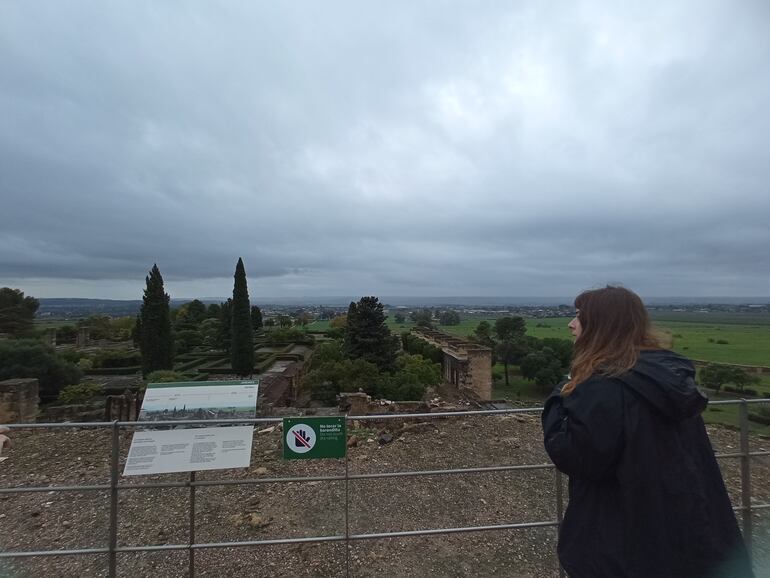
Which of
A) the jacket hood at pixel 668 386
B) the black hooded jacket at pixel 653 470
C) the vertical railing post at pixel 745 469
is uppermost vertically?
the jacket hood at pixel 668 386

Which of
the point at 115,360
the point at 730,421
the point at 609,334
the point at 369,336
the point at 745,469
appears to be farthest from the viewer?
the point at 115,360

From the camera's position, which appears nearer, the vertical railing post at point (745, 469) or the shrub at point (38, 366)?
the vertical railing post at point (745, 469)

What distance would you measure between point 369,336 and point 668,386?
21.0 metres

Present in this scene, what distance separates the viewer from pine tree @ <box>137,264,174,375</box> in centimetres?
2264

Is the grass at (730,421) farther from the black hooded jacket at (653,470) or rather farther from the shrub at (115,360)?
the shrub at (115,360)

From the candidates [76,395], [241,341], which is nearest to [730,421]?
[76,395]

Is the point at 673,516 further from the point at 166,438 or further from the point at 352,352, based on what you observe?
the point at 352,352

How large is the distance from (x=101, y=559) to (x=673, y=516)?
4.54 m

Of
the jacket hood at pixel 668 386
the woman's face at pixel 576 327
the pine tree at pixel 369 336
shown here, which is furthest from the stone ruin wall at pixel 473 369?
the jacket hood at pixel 668 386

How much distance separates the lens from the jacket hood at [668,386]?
1446 millimetres

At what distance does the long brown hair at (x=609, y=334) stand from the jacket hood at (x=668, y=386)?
0.06 m

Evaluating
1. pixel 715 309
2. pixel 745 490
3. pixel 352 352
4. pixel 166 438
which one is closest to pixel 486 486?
pixel 745 490

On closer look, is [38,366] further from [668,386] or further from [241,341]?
[668,386]

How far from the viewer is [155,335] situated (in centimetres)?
2281
